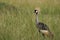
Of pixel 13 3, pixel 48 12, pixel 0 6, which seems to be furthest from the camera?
pixel 13 3

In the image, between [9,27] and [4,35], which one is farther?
[9,27]

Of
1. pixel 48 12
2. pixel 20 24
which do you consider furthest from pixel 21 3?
pixel 20 24

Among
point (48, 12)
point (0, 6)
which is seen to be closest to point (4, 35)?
point (48, 12)

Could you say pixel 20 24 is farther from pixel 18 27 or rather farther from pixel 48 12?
pixel 48 12

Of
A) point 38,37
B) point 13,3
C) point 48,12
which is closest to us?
point 38,37

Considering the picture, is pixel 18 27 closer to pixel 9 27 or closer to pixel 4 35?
pixel 9 27

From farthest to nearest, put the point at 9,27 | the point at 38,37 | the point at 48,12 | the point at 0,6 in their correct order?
the point at 0,6
the point at 48,12
the point at 9,27
the point at 38,37

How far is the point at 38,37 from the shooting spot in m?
5.98

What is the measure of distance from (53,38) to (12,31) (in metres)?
0.83

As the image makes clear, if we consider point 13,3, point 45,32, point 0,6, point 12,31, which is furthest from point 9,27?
point 13,3

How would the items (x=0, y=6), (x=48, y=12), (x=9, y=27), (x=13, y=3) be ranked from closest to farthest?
(x=9, y=27) → (x=48, y=12) → (x=0, y=6) → (x=13, y=3)

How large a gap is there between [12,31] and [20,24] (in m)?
0.63

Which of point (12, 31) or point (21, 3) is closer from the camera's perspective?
point (12, 31)

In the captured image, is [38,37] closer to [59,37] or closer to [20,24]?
[59,37]
